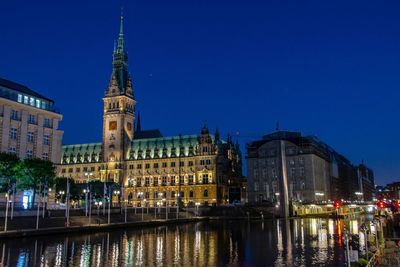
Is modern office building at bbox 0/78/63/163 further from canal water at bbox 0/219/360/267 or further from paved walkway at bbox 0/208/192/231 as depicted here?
canal water at bbox 0/219/360/267

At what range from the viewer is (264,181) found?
19575 cm

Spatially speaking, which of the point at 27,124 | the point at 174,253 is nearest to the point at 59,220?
the point at 174,253

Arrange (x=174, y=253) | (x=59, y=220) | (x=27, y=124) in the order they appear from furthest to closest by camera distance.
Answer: (x=27, y=124), (x=59, y=220), (x=174, y=253)

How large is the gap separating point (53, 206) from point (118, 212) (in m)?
18.3

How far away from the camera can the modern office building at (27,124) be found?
112 meters

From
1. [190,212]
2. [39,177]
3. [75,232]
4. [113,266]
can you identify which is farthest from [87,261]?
[190,212]

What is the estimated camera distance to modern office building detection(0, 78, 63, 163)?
112 meters

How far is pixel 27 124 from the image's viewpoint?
118000 mm

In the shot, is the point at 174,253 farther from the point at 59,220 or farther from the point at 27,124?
the point at 27,124

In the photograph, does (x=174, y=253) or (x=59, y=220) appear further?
(x=59, y=220)

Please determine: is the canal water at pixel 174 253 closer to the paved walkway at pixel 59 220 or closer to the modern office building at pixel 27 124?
the paved walkway at pixel 59 220

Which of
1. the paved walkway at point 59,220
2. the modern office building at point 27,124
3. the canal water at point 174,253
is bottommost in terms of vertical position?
the canal water at point 174,253

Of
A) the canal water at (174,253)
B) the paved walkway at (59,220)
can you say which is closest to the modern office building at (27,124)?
the paved walkway at (59,220)

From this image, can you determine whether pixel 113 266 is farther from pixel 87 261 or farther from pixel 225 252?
pixel 225 252
